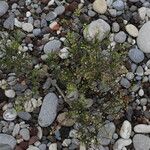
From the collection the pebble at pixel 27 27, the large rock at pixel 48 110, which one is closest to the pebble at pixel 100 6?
the pebble at pixel 27 27

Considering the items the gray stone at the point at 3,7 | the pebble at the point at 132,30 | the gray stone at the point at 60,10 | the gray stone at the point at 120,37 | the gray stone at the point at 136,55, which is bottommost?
the gray stone at the point at 136,55

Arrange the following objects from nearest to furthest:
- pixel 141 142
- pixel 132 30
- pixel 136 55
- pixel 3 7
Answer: pixel 141 142, pixel 136 55, pixel 132 30, pixel 3 7

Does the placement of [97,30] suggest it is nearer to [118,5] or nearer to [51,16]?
[118,5]

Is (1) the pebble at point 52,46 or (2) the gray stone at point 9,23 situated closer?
(1) the pebble at point 52,46

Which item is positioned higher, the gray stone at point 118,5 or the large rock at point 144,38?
the gray stone at point 118,5

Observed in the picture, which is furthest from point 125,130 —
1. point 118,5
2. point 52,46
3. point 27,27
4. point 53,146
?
point 27,27

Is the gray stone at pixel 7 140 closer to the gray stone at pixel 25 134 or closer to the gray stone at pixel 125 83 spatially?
the gray stone at pixel 25 134

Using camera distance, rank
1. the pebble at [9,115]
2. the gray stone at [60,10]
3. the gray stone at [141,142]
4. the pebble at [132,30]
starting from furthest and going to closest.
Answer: the gray stone at [60,10], the pebble at [132,30], the pebble at [9,115], the gray stone at [141,142]

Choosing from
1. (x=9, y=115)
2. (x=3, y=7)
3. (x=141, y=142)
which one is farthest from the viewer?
(x=3, y=7)
